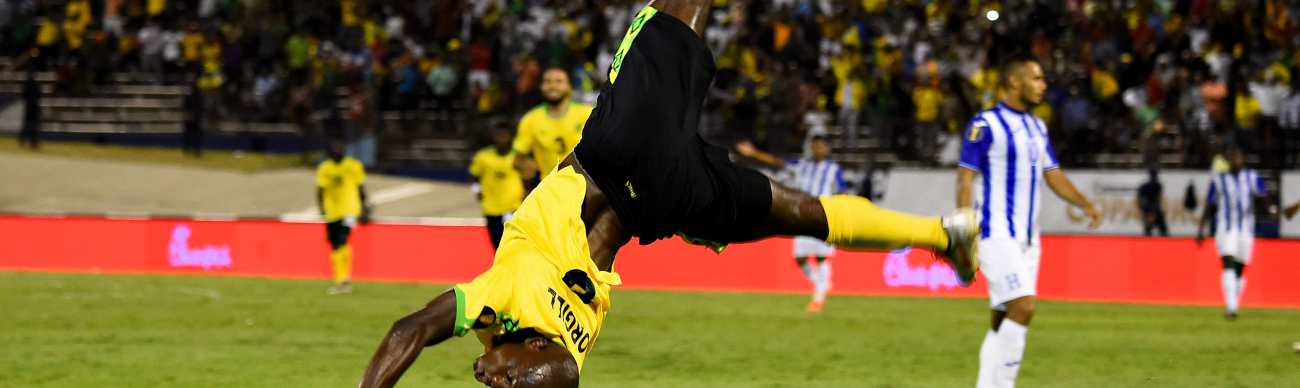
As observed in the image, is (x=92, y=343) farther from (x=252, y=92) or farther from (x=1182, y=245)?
(x=252, y=92)

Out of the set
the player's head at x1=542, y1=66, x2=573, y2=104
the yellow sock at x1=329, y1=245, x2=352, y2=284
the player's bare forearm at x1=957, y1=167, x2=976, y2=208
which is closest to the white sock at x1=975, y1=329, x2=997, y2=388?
the player's bare forearm at x1=957, y1=167, x2=976, y2=208

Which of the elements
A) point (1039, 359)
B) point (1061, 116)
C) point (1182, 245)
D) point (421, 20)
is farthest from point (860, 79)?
point (1039, 359)

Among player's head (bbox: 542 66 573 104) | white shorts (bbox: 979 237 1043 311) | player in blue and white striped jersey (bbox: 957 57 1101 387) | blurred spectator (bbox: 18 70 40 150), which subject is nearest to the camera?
white shorts (bbox: 979 237 1043 311)

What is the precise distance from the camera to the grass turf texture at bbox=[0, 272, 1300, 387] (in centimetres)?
1197

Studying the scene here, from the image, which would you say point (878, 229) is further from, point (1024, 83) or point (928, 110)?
point (928, 110)

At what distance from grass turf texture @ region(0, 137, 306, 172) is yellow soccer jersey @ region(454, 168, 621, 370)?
27674 millimetres

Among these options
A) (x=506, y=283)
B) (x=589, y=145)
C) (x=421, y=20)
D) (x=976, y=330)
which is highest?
(x=421, y=20)

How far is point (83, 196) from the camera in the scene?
107 ft

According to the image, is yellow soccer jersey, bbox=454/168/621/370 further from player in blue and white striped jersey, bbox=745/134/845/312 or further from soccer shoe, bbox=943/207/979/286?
player in blue and white striped jersey, bbox=745/134/845/312

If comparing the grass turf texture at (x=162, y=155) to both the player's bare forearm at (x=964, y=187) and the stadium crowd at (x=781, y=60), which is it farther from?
the player's bare forearm at (x=964, y=187)

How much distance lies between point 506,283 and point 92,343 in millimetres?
8604

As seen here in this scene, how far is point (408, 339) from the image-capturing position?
6.28m

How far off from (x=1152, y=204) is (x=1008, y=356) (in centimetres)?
1513

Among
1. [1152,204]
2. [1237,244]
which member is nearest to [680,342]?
[1237,244]
